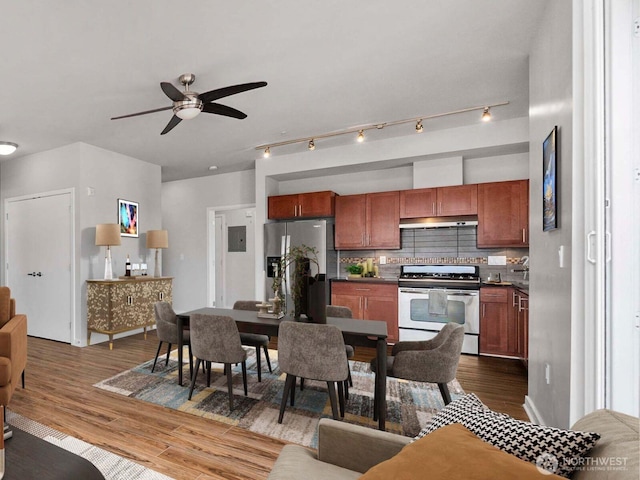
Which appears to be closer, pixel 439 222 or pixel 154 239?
pixel 439 222

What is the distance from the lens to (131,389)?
2879 mm

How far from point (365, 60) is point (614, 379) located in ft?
8.53

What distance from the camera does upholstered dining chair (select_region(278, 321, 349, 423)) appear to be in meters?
2.06

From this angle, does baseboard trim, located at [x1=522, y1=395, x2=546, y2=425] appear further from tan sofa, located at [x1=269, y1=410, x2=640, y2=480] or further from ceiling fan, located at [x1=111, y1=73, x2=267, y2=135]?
ceiling fan, located at [x1=111, y1=73, x2=267, y2=135]

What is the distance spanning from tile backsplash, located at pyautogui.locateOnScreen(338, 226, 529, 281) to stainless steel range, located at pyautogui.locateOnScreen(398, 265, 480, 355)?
17 cm

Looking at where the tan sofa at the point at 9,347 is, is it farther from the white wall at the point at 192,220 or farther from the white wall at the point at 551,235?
the white wall at the point at 551,235

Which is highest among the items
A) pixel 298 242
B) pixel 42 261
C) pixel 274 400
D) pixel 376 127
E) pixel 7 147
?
pixel 376 127

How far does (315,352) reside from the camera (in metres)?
2.10

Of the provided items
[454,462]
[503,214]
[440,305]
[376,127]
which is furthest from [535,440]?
[503,214]

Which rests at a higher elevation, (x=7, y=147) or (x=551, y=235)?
(x=7, y=147)

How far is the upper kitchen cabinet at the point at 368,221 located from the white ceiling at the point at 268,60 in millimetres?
1102

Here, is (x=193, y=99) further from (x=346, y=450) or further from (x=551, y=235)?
(x=551, y=235)

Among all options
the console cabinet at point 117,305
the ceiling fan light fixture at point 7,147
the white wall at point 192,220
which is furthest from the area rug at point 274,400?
the ceiling fan light fixture at point 7,147

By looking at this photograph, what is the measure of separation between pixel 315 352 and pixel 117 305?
3.50m
